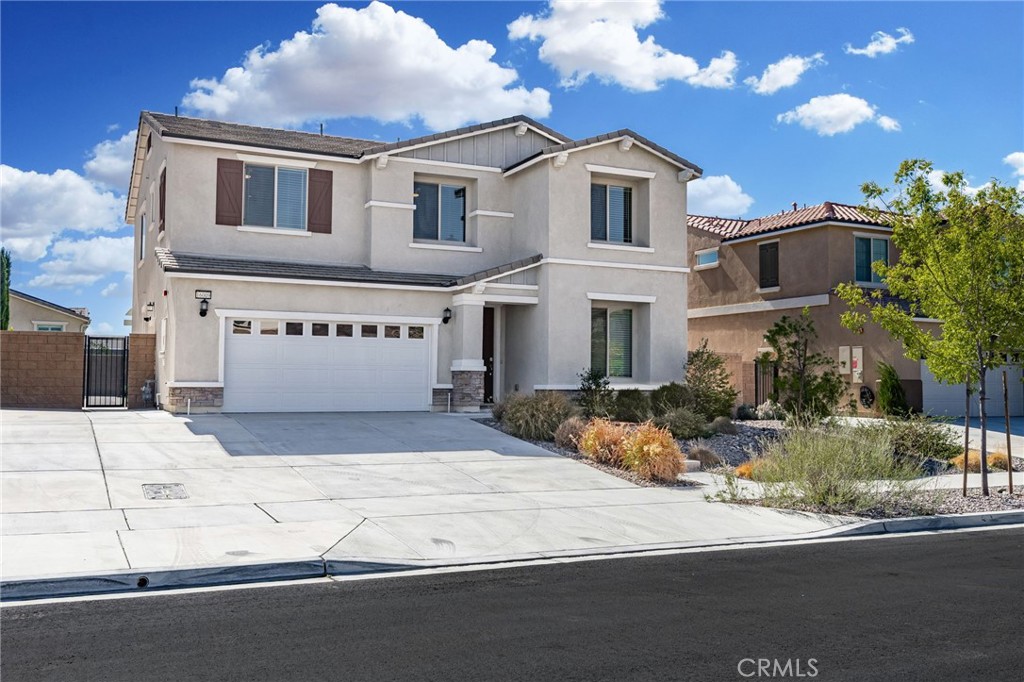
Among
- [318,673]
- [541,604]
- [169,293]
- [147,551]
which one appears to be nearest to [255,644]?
[318,673]

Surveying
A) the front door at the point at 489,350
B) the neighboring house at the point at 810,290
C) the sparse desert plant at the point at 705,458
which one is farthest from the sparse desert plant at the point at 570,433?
the neighboring house at the point at 810,290

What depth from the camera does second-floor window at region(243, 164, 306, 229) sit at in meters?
22.2

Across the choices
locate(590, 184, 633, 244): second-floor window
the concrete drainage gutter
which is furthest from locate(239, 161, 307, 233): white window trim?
the concrete drainage gutter

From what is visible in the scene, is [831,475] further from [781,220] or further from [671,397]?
[781,220]

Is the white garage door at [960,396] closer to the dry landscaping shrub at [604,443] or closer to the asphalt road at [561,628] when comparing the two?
the dry landscaping shrub at [604,443]

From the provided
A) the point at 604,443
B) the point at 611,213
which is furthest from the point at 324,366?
the point at 611,213

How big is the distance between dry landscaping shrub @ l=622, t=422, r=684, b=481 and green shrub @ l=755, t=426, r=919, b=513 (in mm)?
1329

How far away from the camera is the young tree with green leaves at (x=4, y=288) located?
116ft

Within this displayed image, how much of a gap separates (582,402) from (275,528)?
1219cm

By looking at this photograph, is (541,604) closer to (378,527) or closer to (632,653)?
(632,653)

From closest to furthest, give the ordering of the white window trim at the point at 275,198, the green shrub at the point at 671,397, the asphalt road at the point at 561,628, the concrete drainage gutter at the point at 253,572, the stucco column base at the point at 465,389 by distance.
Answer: the asphalt road at the point at 561,628, the concrete drainage gutter at the point at 253,572, the green shrub at the point at 671,397, the stucco column base at the point at 465,389, the white window trim at the point at 275,198

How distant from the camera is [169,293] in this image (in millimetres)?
20281

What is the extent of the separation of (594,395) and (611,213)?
5.12 meters

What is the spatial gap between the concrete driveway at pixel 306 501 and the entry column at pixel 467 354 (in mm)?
3549
